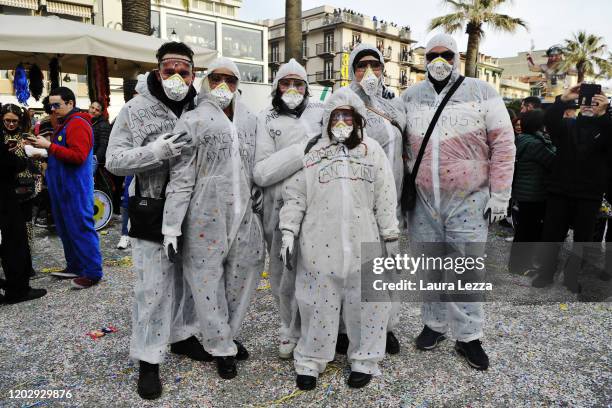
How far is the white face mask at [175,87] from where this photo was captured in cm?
264

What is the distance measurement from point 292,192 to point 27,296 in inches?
122

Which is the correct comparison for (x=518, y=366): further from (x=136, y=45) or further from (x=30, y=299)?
(x=136, y=45)

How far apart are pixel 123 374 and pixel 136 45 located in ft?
16.7

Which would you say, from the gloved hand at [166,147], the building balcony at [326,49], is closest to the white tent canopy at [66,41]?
the gloved hand at [166,147]

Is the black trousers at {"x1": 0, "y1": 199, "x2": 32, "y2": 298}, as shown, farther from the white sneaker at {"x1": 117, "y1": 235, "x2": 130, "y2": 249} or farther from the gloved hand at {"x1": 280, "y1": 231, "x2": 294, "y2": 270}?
the gloved hand at {"x1": 280, "y1": 231, "x2": 294, "y2": 270}

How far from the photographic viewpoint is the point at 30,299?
426cm

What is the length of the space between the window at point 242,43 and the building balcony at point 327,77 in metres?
7.57

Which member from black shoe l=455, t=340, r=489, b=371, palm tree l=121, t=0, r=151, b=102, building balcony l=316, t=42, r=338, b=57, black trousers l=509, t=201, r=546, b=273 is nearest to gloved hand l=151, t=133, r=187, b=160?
black shoe l=455, t=340, r=489, b=371

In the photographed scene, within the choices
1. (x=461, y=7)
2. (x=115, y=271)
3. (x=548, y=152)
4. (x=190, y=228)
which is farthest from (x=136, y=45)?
(x=461, y=7)

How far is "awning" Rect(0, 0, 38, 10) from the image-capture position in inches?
972

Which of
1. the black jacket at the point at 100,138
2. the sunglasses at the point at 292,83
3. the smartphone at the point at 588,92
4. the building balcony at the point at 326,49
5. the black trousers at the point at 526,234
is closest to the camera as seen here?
the sunglasses at the point at 292,83

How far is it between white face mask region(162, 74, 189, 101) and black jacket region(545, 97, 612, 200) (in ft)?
12.0

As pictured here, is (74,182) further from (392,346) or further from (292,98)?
(392,346)

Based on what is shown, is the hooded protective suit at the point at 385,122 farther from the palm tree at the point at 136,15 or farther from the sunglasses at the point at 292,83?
the palm tree at the point at 136,15
